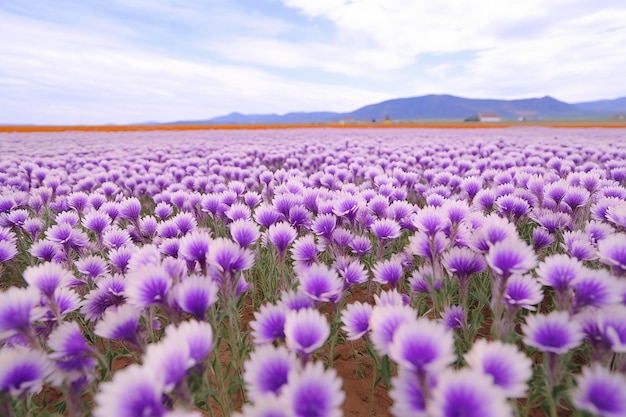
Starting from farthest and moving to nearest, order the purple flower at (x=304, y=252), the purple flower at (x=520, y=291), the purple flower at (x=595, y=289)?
the purple flower at (x=304, y=252) < the purple flower at (x=520, y=291) < the purple flower at (x=595, y=289)

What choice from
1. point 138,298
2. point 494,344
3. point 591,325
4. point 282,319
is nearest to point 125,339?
point 138,298

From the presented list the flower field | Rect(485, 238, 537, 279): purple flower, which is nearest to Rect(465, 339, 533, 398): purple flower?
the flower field

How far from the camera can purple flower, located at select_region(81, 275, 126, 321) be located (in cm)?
191

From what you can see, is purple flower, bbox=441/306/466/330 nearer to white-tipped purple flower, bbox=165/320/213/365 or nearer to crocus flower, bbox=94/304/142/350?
white-tipped purple flower, bbox=165/320/213/365

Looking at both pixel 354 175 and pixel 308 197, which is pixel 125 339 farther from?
pixel 354 175

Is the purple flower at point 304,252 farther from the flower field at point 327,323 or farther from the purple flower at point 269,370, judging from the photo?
the purple flower at point 269,370

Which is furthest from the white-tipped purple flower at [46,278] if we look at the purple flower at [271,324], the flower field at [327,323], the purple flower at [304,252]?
the purple flower at [304,252]

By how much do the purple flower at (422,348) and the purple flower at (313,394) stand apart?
0.20m

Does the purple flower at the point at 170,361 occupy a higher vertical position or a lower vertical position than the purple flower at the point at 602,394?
higher

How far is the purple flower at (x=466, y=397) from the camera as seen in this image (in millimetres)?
954

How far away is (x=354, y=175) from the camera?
6645 millimetres

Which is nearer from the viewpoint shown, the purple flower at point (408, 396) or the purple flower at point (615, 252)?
the purple flower at point (408, 396)

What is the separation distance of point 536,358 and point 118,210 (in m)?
3.51

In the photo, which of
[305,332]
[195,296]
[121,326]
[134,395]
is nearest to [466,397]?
[305,332]
